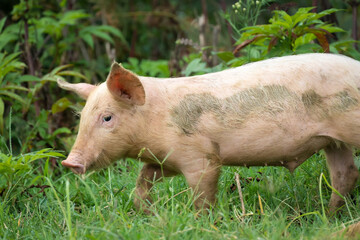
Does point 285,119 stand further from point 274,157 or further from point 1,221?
point 1,221

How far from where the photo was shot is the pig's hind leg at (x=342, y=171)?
3383mm

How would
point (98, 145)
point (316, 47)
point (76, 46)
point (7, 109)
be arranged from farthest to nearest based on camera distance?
point (76, 46) → point (7, 109) → point (316, 47) → point (98, 145)

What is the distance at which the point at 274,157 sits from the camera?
9.96ft

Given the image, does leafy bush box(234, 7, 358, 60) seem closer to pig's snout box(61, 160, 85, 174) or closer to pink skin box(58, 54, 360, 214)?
pink skin box(58, 54, 360, 214)

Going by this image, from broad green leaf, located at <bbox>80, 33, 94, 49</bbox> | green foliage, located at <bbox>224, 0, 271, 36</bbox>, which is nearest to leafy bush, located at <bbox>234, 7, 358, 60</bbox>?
green foliage, located at <bbox>224, 0, 271, 36</bbox>

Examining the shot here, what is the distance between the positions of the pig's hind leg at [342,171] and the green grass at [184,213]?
74mm

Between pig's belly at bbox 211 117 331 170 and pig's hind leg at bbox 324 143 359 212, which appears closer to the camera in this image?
pig's belly at bbox 211 117 331 170

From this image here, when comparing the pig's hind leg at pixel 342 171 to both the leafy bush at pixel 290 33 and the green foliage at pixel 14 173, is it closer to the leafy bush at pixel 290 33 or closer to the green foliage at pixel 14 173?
the leafy bush at pixel 290 33

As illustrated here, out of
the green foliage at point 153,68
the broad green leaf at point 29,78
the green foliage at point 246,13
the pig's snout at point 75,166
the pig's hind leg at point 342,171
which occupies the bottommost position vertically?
the green foliage at point 153,68

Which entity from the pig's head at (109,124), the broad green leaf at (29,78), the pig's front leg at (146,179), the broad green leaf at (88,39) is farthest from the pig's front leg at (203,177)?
the broad green leaf at (88,39)

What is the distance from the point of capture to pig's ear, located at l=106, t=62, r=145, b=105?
2.94 meters

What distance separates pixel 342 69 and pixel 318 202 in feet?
2.79

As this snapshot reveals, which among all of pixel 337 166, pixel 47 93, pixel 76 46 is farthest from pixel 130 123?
pixel 76 46

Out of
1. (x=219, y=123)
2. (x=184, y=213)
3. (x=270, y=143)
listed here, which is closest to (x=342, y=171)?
(x=270, y=143)
